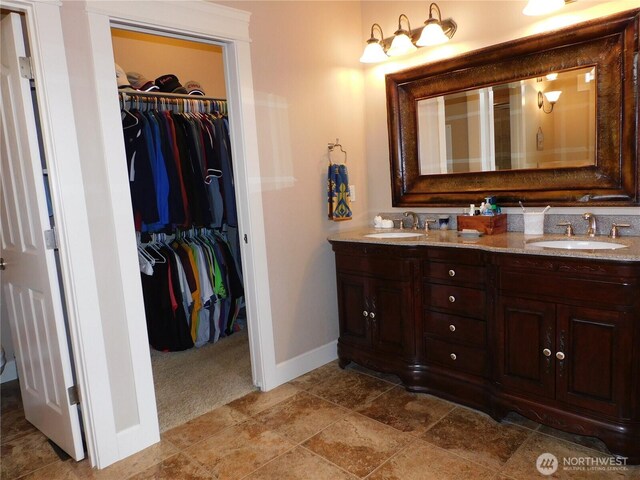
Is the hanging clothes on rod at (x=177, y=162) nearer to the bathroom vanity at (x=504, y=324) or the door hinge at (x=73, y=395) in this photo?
the bathroom vanity at (x=504, y=324)

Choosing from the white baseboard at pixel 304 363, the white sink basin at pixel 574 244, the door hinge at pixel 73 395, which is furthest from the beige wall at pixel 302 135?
the white sink basin at pixel 574 244

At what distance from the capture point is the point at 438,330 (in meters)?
2.56

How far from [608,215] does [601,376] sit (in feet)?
2.88

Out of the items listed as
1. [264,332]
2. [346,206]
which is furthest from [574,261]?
[264,332]

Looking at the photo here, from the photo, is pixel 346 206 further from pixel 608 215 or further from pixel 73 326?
pixel 73 326

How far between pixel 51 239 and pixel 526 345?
2.26 metres

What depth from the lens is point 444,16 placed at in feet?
9.27

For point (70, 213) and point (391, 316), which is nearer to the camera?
point (70, 213)

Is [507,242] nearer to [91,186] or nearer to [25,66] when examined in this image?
[91,186]

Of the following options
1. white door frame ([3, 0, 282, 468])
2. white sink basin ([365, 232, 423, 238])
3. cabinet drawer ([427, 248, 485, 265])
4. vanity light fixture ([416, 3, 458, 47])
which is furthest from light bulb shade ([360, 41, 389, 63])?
cabinet drawer ([427, 248, 485, 265])

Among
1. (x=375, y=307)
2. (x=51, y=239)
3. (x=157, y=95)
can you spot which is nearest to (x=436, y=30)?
(x=375, y=307)

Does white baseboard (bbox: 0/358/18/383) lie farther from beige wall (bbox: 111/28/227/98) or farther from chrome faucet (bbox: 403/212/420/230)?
chrome faucet (bbox: 403/212/420/230)

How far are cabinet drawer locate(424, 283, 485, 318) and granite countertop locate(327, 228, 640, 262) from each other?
252mm

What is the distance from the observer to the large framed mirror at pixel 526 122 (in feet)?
7.37
